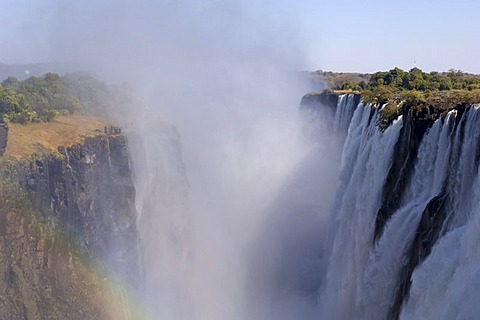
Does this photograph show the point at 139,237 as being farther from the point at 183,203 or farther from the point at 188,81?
the point at 188,81

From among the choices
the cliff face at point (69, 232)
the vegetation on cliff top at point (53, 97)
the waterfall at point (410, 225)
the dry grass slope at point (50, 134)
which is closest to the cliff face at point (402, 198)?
the waterfall at point (410, 225)

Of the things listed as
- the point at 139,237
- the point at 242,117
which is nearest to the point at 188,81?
the point at 242,117

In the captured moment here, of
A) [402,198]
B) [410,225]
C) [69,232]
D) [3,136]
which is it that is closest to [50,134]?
[3,136]

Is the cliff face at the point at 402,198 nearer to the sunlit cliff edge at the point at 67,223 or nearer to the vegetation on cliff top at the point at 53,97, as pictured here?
the sunlit cliff edge at the point at 67,223

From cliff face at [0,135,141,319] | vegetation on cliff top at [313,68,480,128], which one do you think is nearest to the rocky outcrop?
cliff face at [0,135,141,319]

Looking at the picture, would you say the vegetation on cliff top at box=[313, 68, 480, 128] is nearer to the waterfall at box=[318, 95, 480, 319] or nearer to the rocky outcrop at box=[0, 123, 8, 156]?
the waterfall at box=[318, 95, 480, 319]

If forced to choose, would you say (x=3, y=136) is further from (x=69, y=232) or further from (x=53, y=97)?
(x=53, y=97)
